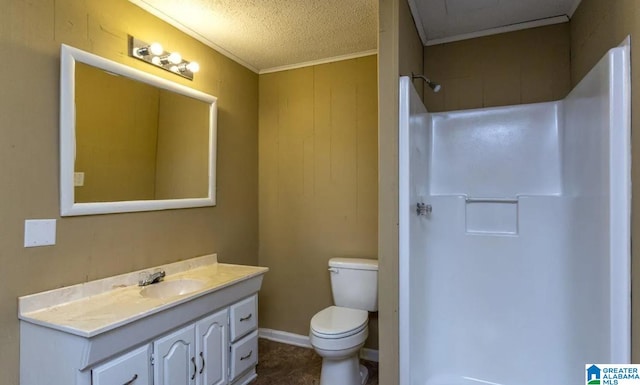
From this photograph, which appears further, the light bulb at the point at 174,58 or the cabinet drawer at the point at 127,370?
the light bulb at the point at 174,58

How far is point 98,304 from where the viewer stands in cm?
152

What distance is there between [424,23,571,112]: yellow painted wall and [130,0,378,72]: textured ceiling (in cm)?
57

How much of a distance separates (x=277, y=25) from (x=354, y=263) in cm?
170

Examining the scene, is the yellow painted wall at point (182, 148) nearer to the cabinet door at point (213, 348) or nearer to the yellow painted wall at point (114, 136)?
the yellow painted wall at point (114, 136)

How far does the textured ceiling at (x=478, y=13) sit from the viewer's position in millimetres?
1929

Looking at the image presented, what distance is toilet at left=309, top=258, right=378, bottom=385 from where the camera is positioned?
1.96m

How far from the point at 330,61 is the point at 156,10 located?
1.27 meters

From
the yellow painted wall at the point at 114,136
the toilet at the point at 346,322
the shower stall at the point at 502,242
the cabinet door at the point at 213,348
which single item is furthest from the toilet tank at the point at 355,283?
the yellow painted wall at the point at 114,136

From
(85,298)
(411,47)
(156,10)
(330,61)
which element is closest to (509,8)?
(411,47)

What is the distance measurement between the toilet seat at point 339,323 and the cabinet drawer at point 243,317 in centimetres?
40

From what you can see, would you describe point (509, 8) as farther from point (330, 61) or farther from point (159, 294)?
point (159, 294)

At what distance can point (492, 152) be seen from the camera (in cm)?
217

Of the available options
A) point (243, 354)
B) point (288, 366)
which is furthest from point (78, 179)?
point (288, 366)

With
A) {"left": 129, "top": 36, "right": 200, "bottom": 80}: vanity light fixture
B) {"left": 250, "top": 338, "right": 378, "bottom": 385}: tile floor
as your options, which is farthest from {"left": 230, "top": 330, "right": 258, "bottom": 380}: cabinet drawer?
{"left": 129, "top": 36, "right": 200, "bottom": 80}: vanity light fixture
